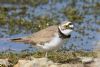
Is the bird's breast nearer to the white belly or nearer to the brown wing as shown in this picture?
the white belly

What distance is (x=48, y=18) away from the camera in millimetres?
15328

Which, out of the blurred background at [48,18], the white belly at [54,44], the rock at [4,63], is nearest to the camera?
the white belly at [54,44]

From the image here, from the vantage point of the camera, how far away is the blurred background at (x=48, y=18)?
12.4m

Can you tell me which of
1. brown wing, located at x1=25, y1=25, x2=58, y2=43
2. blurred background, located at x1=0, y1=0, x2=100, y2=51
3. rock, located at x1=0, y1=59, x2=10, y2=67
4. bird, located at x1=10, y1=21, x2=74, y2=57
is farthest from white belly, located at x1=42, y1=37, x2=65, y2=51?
blurred background, located at x1=0, y1=0, x2=100, y2=51

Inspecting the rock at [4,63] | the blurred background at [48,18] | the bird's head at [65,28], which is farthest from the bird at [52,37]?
the blurred background at [48,18]

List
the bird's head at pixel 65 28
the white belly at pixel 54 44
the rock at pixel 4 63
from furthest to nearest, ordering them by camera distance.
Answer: the rock at pixel 4 63 → the bird's head at pixel 65 28 → the white belly at pixel 54 44

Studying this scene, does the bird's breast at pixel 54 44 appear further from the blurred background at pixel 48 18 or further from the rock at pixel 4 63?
the blurred background at pixel 48 18

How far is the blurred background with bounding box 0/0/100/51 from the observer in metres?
12.4

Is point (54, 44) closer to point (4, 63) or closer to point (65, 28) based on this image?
point (65, 28)

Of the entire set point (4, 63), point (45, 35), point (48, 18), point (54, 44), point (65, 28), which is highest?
point (65, 28)

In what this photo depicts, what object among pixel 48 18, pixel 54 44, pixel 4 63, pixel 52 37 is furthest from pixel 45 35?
pixel 48 18

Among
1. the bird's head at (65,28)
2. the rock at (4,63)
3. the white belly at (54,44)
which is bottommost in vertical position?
the rock at (4,63)

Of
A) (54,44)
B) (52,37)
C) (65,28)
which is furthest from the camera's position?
(65,28)

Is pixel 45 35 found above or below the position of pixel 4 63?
above
